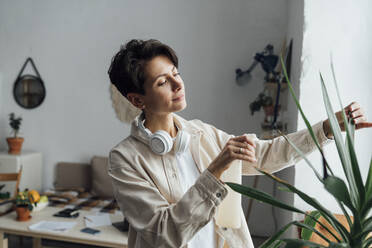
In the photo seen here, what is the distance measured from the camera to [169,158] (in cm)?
108

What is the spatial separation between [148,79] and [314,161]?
110 cm

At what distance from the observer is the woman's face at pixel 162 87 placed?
1.03 meters

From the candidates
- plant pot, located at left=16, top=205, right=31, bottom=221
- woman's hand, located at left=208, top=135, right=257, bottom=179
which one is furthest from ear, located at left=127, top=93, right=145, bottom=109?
plant pot, located at left=16, top=205, right=31, bottom=221

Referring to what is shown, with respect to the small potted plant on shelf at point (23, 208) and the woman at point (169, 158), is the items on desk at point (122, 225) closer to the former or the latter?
the small potted plant on shelf at point (23, 208)

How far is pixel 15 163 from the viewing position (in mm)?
3330

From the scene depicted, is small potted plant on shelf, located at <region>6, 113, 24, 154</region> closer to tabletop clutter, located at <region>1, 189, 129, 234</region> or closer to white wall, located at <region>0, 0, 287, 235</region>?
white wall, located at <region>0, 0, 287, 235</region>

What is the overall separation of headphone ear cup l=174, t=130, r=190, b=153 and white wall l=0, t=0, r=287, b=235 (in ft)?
7.14

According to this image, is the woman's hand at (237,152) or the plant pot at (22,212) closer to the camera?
the woman's hand at (237,152)

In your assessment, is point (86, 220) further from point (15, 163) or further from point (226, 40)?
point (226, 40)

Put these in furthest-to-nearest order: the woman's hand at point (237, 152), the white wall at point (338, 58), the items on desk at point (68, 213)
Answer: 1. the items on desk at point (68, 213)
2. the white wall at point (338, 58)
3. the woman's hand at point (237, 152)

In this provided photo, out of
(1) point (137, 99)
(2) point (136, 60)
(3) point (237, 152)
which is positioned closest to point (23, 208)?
(1) point (137, 99)

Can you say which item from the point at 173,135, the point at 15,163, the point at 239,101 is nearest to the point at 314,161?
the point at 173,135

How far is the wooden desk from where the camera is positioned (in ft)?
6.64

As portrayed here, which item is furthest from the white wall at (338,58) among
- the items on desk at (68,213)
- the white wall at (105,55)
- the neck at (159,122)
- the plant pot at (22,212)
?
the plant pot at (22,212)
